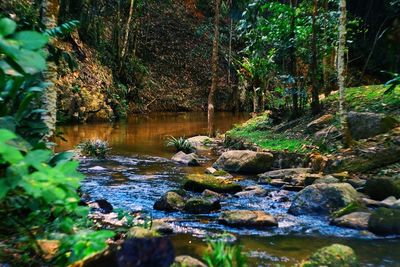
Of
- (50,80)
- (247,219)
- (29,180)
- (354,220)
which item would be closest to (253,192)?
(247,219)

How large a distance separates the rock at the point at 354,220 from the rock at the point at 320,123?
19.3ft

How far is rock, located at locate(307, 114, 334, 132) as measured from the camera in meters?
12.2

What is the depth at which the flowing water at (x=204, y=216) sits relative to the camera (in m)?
5.21

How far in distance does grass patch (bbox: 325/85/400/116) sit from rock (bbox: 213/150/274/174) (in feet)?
9.82

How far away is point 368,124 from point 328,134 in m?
1.33

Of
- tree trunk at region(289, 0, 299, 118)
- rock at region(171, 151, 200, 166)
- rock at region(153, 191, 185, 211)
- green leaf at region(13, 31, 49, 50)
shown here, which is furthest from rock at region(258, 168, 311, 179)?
green leaf at region(13, 31, 49, 50)

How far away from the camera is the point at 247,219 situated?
6352mm

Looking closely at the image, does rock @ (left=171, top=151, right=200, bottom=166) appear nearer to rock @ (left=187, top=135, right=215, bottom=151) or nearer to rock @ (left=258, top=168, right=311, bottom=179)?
rock @ (left=258, top=168, right=311, bottom=179)

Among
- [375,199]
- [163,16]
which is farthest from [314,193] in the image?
[163,16]

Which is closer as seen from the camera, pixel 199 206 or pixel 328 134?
pixel 199 206

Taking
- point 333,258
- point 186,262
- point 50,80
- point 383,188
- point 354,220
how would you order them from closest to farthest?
point 186,262 → point 333,258 → point 50,80 → point 354,220 → point 383,188

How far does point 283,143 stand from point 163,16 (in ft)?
81.7

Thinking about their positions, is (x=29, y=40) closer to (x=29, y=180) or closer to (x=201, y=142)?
(x=29, y=180)

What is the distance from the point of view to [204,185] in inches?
342
